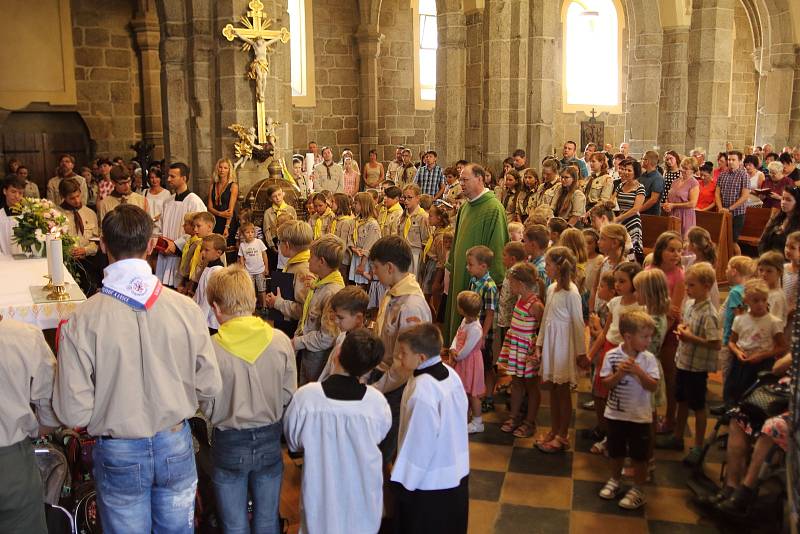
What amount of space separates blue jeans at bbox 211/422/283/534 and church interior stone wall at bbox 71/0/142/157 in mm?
13931

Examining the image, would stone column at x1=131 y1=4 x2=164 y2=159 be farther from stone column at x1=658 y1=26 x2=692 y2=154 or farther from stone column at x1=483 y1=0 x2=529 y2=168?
stone column at x1=658 y1=26 x2=692 y2=154

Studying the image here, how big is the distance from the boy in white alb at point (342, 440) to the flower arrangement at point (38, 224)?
124 inches

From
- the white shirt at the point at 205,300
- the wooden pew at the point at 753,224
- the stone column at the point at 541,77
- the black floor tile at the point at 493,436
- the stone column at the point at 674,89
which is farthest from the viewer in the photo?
the stone column at the point at 674,89

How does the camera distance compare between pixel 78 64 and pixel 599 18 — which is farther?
pixel 599 18

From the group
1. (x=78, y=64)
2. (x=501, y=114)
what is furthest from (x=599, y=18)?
(x=78, y=64)

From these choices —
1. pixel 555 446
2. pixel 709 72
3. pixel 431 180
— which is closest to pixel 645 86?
pixel 709 72

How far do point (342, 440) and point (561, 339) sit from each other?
2231 mm

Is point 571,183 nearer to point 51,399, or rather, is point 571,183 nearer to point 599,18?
point 51,399

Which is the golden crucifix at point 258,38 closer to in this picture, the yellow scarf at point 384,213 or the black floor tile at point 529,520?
the yellow scarf at point 384,213

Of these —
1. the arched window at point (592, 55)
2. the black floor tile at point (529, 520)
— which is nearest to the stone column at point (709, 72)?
the arched window at point (592, 55)

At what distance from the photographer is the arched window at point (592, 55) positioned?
22531 mm

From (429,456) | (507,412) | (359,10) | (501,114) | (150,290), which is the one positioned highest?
(359,10)

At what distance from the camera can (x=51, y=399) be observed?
2926mm

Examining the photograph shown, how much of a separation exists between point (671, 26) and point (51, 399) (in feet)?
48.8
